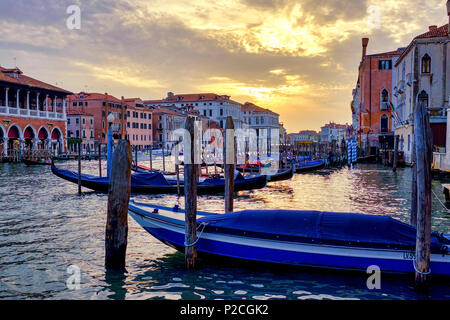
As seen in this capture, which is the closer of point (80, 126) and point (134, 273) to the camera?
point (134, 273)

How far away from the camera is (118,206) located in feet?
18.8

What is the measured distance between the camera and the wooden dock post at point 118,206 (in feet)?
18.8

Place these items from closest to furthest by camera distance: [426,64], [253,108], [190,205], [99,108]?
1. [190,205]
2. [426,64]
3. [99,108]
4. [253,108]

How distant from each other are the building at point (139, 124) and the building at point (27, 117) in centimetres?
1750

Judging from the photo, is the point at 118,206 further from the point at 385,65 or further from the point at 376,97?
the point at 385,65

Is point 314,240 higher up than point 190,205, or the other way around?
point 190,205

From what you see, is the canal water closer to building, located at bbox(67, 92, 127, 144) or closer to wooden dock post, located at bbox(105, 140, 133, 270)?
wooden dock post, located at bbox(105, 140, 133, 270)

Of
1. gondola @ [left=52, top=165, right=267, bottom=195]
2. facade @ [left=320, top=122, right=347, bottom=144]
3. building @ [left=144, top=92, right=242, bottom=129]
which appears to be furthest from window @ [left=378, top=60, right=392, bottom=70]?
facade @ [left=320, top=122, right=347, bottom=144]

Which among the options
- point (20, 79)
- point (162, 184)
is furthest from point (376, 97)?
point (20, 79)

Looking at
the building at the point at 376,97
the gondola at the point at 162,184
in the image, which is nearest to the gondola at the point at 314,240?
the gondola at the point at 162,184

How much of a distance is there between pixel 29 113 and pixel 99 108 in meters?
17.5

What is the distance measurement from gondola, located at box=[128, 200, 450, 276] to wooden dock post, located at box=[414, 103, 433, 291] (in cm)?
24

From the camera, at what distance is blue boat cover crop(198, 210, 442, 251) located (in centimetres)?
542

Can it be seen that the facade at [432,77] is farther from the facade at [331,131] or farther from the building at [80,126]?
the facade at [331,131]
